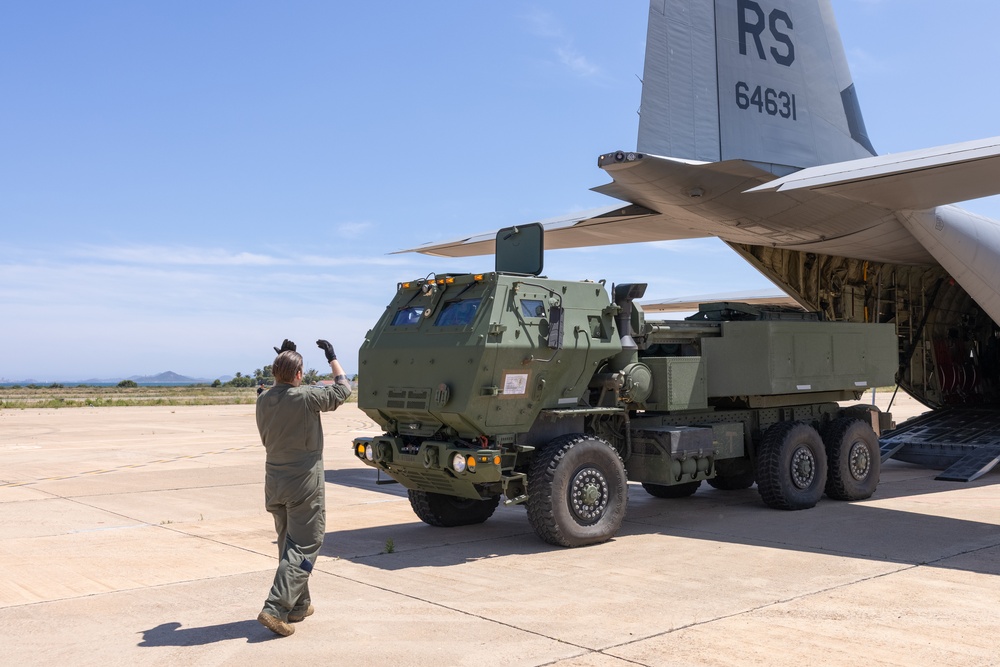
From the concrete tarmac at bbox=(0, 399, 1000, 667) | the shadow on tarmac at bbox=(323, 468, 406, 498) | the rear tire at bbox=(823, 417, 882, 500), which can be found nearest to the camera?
the concrete tarmac at bbox=(0, 399, 1000, 667)

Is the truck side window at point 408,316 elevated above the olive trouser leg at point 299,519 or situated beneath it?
elevated above

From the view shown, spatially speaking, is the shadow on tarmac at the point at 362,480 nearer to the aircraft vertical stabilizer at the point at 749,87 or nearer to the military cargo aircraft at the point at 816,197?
the military cargo aircraft at the point at 816,197

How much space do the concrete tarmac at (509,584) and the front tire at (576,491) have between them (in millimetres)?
179

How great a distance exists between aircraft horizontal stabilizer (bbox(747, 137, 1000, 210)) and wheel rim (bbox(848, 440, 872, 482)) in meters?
3.13

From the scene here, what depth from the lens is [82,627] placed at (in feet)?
17.6

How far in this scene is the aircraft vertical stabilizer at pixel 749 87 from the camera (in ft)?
39.9

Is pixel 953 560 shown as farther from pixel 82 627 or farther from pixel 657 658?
pixel 82 627

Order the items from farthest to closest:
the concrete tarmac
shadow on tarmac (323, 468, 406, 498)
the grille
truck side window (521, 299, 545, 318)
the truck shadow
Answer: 1. shadow on tarmac (323, 468, 406, 498)
2. truck side window (521, 299, 545, 318)
3. the grille
4. the truck shadow
5. the concrete tarmac

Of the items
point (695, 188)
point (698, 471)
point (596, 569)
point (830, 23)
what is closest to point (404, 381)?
point (596, 569)

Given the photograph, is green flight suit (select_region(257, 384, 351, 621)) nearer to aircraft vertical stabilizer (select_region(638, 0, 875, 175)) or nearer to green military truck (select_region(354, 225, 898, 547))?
green military truck (select_region(354, 225, 898, 547))

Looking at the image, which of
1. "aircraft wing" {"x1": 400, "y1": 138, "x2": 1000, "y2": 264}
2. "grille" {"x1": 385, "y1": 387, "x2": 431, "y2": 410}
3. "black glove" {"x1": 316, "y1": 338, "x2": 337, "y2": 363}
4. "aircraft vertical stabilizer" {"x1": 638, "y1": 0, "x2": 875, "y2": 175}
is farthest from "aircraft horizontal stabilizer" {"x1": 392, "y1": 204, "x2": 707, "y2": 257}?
"black glove" {"x1": 316, "y1": 338, "x2": 337, "y2": 363}

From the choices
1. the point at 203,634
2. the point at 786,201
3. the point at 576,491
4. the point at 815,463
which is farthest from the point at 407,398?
the point at 786,201

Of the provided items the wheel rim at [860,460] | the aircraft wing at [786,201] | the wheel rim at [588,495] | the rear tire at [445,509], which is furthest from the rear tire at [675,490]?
the aircraft wing at [786,201]

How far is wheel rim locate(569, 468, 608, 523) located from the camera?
26.0 feet
